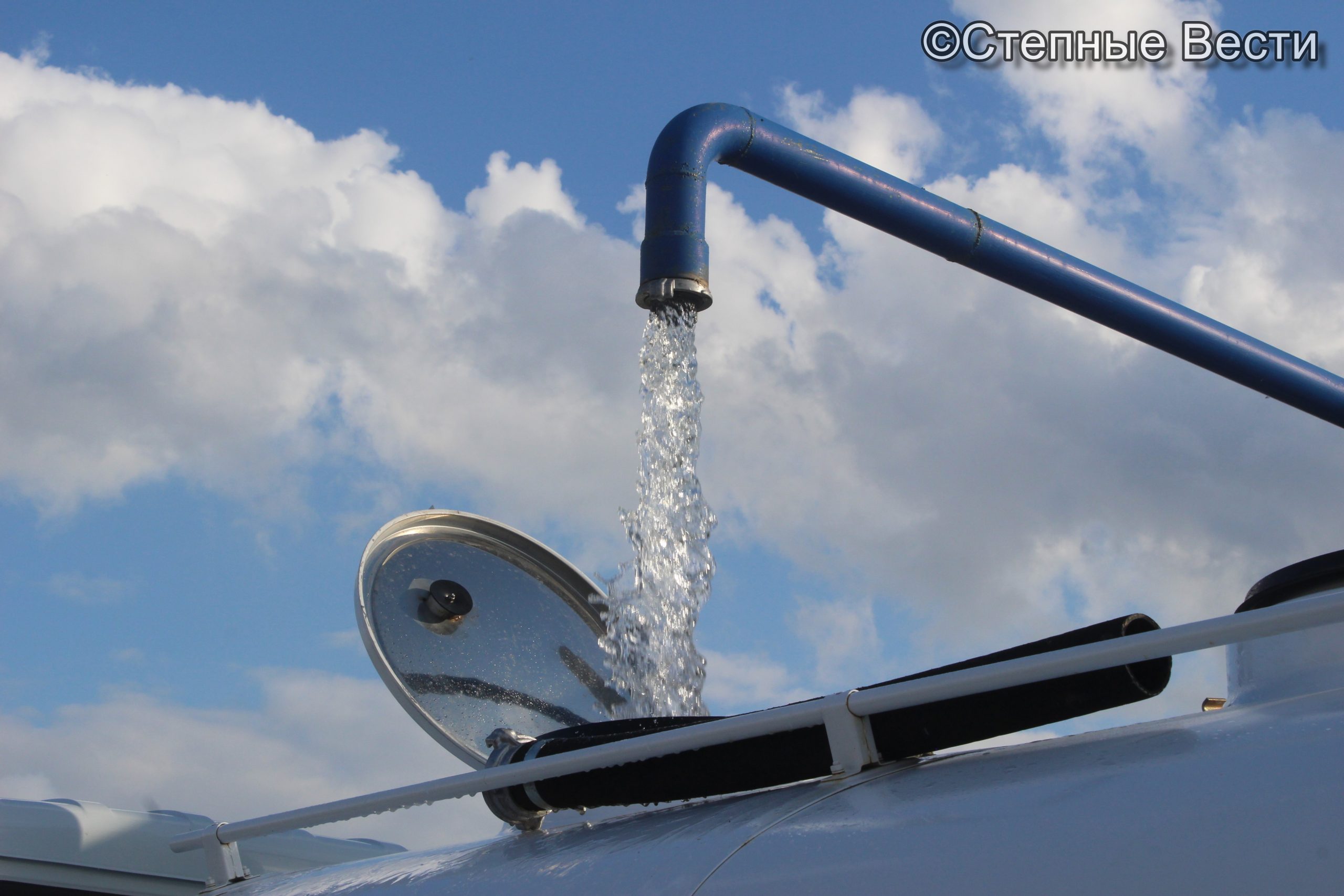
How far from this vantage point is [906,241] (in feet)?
22.9

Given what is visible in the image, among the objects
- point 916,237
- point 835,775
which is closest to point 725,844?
point 835,775

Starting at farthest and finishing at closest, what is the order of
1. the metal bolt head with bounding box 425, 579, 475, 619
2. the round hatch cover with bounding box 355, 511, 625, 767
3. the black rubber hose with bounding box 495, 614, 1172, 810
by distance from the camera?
the metal bolt head with bounding box 425, 579, 475, 619, the round hatch cover with bounding box 355, 511, 625, 767, the black rubber hose with bounding box 495, 614, 1172, 810

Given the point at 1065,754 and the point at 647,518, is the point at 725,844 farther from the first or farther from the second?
the point at 647,518

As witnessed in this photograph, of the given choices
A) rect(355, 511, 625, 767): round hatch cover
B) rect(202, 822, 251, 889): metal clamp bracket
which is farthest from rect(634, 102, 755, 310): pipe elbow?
rect(202, 822, 251, 889): metal clamp bracket

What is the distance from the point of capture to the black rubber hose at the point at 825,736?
1.92m

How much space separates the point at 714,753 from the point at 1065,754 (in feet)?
2.18

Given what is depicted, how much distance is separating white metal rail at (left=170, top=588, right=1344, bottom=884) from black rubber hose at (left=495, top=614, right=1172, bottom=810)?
0.05m

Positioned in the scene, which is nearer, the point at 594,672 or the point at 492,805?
the point at 492,805

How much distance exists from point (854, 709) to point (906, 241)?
5.26 meters

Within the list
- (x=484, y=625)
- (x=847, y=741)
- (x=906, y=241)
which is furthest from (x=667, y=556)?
(x=847, y=741)

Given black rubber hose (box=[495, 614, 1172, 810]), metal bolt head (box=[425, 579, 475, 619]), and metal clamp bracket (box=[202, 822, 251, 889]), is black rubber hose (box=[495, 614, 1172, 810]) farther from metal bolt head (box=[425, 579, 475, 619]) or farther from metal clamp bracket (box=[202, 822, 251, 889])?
metal bolt head (box=[425, 579, 475, 619])

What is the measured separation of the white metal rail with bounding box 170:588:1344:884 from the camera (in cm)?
171

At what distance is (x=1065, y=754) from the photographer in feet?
6.19

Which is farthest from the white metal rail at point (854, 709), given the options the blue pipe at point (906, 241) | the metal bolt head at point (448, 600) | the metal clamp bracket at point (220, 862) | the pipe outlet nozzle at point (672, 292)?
the blue pipe at point (906, 241)
